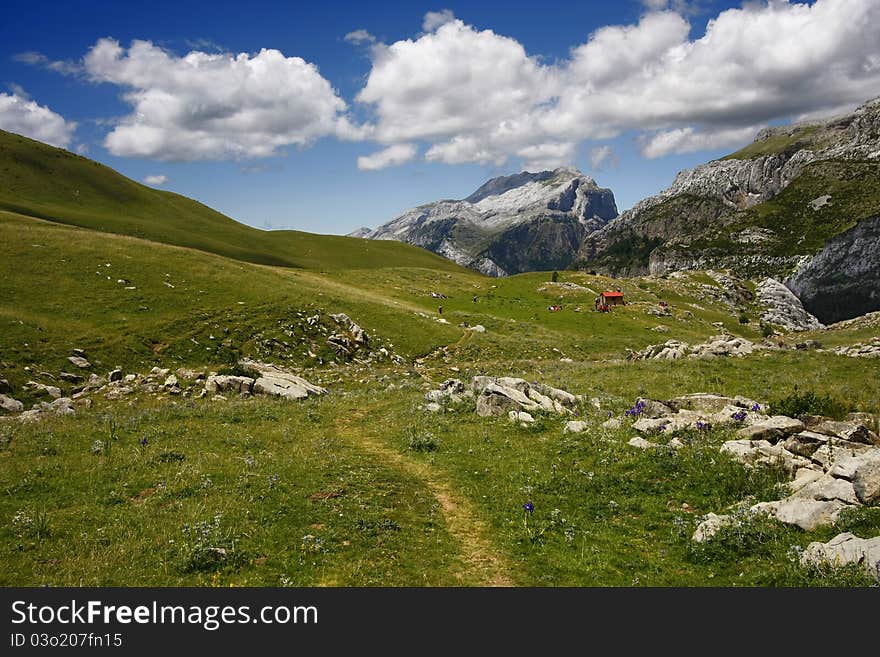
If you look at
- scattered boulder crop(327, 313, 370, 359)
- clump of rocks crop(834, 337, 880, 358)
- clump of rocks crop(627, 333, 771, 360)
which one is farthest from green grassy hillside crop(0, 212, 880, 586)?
clump of rocks crop(627, 333, 771, 360)

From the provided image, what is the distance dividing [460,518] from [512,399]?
10326 millimetres

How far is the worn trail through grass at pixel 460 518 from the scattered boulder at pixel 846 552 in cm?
606

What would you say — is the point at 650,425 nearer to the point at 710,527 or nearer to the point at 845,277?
the point at 710,527

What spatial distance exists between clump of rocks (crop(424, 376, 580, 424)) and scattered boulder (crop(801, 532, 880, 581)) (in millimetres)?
12408

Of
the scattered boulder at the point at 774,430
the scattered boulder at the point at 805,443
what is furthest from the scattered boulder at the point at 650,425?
the scattered boulder at the point at 805,443

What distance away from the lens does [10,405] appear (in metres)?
25.4

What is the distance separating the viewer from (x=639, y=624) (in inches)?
299

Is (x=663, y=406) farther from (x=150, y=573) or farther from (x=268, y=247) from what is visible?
(x=268, y=247)

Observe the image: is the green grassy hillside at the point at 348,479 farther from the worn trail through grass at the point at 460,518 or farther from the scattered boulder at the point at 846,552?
the scattered boulder at the point at 846,552

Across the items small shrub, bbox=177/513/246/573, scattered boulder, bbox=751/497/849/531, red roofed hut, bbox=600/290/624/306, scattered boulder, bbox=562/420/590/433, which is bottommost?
small shrub, bbox=177/513/246/573

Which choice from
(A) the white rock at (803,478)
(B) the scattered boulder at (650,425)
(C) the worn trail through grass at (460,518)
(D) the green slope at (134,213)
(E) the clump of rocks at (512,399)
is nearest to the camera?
(C) the worn trail through grass at (460,518)

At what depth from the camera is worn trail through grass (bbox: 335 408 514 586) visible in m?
10.6

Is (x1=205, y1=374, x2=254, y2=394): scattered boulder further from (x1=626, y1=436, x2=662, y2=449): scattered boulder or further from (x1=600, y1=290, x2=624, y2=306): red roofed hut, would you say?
(x1=600, y1=290, x2=624, y2=306): red roofed hut

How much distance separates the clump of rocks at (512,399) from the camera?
890 inches
